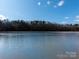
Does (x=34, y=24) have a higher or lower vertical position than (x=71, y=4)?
lower

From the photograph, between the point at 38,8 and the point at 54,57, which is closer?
the point at 54,57

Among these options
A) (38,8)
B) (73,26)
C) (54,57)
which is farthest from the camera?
(38,8)

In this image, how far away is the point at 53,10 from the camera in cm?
228

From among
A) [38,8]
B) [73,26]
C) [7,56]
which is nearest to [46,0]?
[38,8]

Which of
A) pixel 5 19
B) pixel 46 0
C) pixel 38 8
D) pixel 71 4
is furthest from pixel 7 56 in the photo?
pixel 71 4

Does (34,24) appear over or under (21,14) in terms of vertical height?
under

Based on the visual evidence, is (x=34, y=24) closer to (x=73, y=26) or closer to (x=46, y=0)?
(x=46, y=0)

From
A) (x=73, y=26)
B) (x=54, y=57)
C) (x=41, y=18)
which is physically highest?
(x=41, y=18)

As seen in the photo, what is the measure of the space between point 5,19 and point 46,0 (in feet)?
2.32

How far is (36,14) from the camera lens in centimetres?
231

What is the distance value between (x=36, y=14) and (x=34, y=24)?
0.78ft

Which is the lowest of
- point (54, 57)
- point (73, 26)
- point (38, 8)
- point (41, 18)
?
point (54, 57)

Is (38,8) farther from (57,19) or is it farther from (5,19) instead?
(5,19)

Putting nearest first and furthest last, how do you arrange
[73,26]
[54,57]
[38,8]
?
[54,57] → [73,26] → [38,8]
